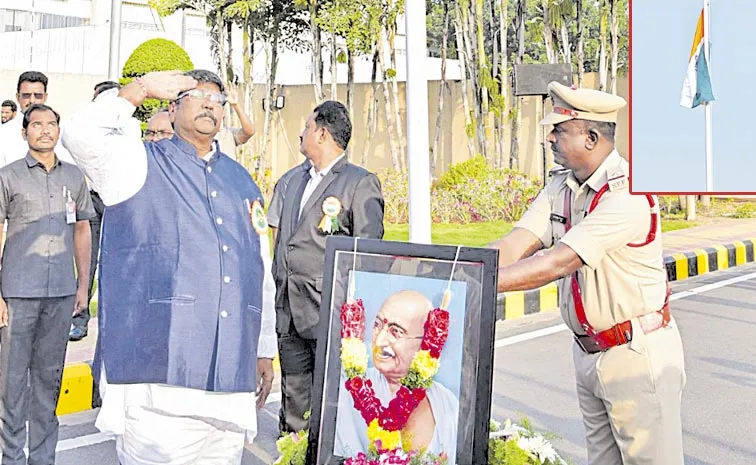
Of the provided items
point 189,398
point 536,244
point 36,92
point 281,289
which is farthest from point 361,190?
point 36,92

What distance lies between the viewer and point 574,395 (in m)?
6.48

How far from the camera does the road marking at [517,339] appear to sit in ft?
17.5

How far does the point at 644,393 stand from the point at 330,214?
2.00 m

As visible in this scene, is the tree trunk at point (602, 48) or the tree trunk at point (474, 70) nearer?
the tree trunk at point (474, 70)

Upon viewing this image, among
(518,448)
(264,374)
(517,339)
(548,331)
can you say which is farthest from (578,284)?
(548,331)

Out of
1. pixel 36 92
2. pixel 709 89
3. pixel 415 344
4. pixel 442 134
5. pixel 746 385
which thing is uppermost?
pixel 442 134

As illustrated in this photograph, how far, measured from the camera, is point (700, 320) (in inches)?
357

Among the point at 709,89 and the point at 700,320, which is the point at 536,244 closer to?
the point at 709,89

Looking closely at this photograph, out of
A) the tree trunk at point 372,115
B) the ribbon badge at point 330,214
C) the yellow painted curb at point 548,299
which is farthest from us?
the tree trunk at point 372,115

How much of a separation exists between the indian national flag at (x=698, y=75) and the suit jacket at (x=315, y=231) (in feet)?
8.35

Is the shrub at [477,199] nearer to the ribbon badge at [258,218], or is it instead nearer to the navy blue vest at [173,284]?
the ribbon badge at [258,218]

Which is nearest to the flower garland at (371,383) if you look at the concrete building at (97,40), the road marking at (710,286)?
the road marking at (710,286)

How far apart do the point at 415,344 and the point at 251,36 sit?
57.7ft

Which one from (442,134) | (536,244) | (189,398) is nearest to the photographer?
(189,398)
